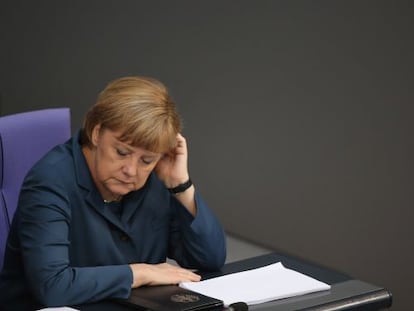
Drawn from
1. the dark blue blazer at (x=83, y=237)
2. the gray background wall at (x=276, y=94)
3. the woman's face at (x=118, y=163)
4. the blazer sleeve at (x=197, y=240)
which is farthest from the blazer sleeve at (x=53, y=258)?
the gray background wall at (x=276, y=94)

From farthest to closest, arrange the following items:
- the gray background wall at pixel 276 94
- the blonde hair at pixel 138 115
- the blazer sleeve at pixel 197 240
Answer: the gray background wall at pixel 276 94, the blazer sleeve at pixel 197 240, the blonde hair at pixel 138 115

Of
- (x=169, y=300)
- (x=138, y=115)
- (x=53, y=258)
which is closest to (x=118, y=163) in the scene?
(x=138, y=115)

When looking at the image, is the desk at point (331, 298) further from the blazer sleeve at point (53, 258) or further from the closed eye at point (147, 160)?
the closed eye at point (147, 160)

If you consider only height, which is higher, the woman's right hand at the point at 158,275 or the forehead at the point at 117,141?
the forehead at the point at 117,141

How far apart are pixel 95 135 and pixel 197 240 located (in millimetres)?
395

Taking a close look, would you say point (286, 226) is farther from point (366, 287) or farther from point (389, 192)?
point (366, 287)

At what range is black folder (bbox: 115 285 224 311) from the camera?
1825 millimetres

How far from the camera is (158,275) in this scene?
2045mm

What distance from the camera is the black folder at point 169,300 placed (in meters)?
1.83

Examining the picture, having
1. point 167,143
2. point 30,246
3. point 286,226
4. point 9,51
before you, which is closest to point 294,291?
point 167,143

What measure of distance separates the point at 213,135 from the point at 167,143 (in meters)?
1.61

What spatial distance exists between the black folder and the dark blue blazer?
0.14ft

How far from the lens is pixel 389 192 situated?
3377 mm

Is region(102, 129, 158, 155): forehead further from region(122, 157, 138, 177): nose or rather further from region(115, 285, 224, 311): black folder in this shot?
region(115, 285, 224, 311): black folder
